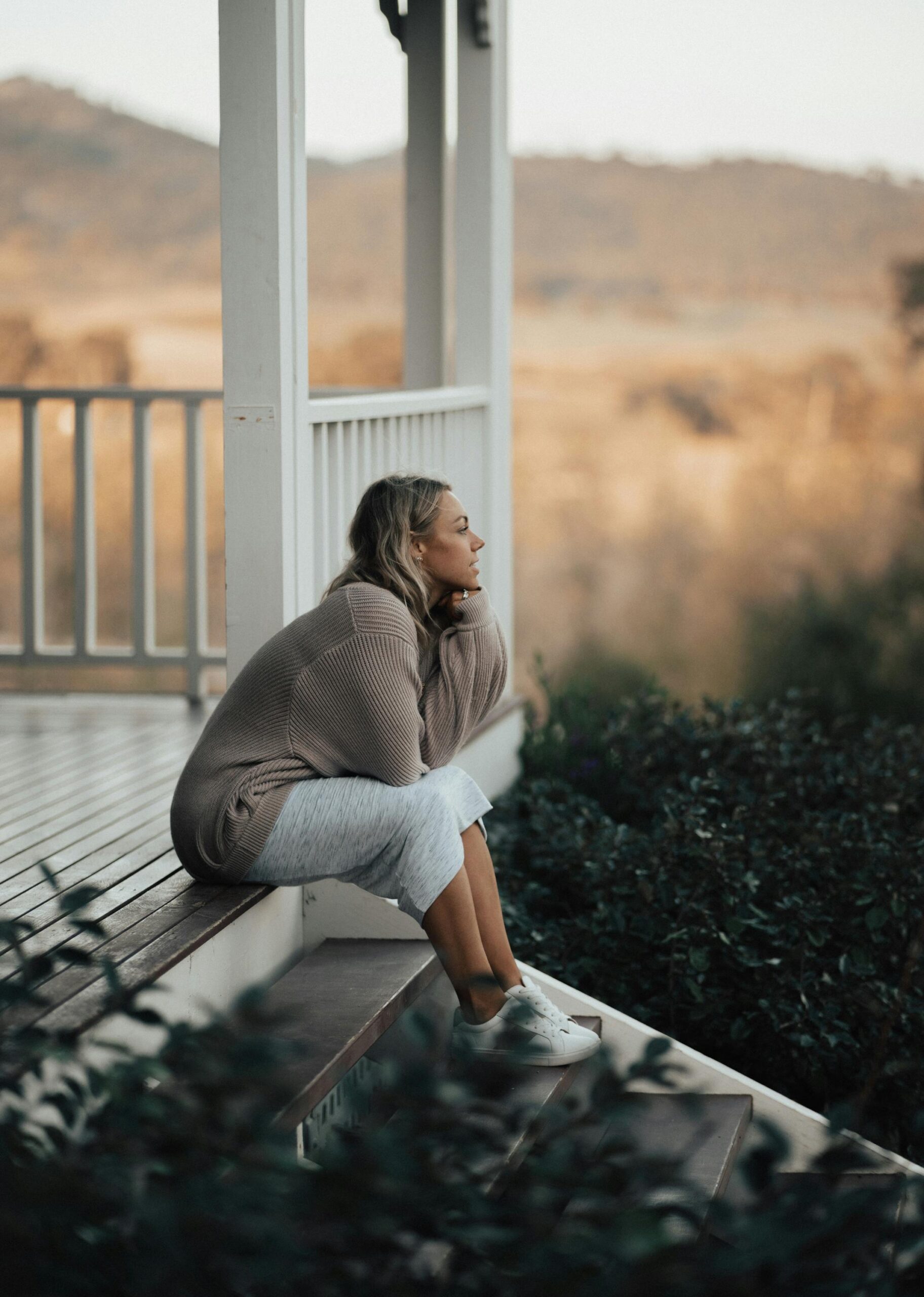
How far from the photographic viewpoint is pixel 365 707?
262 cm

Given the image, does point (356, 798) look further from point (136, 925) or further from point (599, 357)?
point (599, 357)

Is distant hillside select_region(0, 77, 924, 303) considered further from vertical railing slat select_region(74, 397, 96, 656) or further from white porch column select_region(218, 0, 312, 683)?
white porch column select_region(218, 0, 312, 683)

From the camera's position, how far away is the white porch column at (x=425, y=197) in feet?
15.9

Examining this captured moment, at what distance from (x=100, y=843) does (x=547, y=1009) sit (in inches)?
44.7

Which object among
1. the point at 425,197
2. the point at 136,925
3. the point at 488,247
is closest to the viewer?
the point at 136,925

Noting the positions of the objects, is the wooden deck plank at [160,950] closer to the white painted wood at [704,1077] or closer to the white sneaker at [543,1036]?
the white sneaker at [543,1036]

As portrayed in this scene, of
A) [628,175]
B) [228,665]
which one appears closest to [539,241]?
[628,175]

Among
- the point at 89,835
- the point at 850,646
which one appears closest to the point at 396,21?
the point at 89,835

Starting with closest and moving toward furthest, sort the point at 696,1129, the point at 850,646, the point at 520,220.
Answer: the point at 696,1129 < the point at 850,646 < the point at 520,220

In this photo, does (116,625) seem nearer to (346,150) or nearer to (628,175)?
(346,150)

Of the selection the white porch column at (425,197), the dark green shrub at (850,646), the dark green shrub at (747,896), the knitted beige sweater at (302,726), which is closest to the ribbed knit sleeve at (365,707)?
the knitted beige sweater at (302,726)

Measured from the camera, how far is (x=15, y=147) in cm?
997

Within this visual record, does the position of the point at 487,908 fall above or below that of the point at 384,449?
below

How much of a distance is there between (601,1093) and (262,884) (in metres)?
1.73
